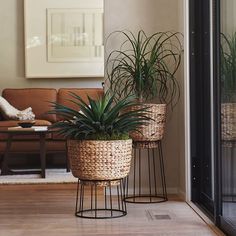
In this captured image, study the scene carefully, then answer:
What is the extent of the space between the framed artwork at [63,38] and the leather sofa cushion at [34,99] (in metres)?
0.40

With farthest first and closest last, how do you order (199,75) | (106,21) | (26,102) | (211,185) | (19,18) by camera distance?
(19,18) < (26,102) < (106,21) < (199,75) < (211,185)

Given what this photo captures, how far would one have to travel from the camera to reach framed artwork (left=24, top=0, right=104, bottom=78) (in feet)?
25.5

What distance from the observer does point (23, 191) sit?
5.16m

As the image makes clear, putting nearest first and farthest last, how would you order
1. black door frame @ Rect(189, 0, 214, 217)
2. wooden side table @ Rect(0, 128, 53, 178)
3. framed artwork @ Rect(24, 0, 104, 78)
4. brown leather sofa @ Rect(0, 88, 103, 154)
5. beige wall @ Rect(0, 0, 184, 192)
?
black door frame @ Rect(189, 0, 214, 217) < beige wall @ Rect(0, 0, 184, 192) < wooden side table @ Rect(0, 128, 53, 178) < brown leather sofa @ Rect(0, 88, 103, 154) < framed artwork @ Rect(24, 0, 104, 78)

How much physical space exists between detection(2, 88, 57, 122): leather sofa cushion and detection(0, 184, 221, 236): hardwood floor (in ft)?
8.27

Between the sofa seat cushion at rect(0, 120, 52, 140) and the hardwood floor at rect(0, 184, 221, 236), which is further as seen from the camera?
the sofa seat cushion at rect(0, 120, 52, 140)

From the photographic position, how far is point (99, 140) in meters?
3.88

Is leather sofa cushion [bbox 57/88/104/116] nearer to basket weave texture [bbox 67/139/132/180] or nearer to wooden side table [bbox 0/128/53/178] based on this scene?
wooden side table [bbox 0/128/53/178]

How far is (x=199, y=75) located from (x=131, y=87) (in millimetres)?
568

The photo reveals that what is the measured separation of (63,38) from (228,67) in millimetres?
4745

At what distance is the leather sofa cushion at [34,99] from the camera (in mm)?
7320

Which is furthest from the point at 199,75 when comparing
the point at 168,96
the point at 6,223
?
the point at 6,223

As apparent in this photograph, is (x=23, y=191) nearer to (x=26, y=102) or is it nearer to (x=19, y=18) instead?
(x=26, y=102)

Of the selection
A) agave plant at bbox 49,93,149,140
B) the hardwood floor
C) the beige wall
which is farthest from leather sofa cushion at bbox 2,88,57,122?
agave plant at bbox 49,93,149,140
